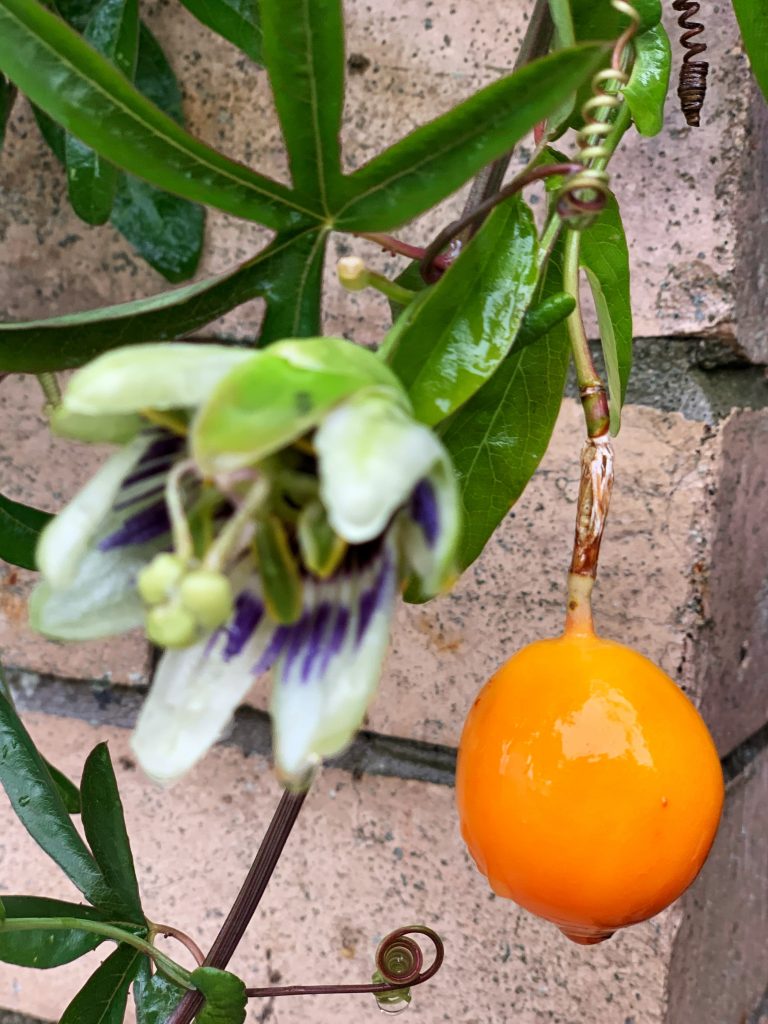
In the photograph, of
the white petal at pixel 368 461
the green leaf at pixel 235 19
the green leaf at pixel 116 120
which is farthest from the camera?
the green leaf at pixel 235 19

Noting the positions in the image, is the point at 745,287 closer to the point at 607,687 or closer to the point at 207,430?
the point at 607,687

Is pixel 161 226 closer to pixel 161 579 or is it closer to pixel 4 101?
pixel 4 101

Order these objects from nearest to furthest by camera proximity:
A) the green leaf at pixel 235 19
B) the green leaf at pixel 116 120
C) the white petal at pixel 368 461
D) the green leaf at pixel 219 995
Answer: the white petal at pixel 368 461 → the green leaf at pixel 116 120 → the green leaf at pixel 219 995 → the green leaf at pixel 235 19

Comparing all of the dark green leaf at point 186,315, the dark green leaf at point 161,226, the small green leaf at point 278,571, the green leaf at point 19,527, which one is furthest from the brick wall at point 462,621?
the small green leaf at point 278,571

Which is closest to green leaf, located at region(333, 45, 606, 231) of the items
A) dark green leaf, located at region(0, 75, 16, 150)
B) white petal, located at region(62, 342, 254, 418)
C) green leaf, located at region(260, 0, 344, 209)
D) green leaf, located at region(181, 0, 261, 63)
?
green leaf, located at region(260, 0, 344, 209)

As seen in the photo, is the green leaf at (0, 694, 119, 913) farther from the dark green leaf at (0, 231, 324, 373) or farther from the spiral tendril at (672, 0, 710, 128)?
the spiral tendril at (672, 0, 710, 128)

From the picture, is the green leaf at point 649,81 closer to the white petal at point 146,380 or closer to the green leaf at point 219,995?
the white petal at point 146,380
